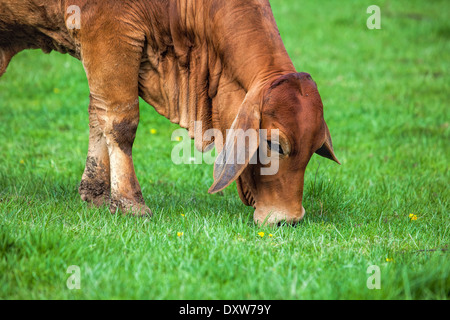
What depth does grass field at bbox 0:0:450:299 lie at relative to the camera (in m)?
3.27

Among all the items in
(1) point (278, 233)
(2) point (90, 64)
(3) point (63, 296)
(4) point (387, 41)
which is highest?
(4) point (387, 41)

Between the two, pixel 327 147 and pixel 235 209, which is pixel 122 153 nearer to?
pixel 235 209

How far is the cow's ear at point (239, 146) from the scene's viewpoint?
395 cm

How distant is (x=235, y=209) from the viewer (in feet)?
16.7

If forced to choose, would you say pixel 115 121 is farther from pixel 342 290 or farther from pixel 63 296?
pixel 342 290

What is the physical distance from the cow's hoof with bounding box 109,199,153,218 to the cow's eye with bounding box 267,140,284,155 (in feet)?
3.72

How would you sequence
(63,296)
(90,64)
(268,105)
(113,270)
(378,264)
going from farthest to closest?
(90,64)
(268,105)
(378,264)
(113,270)
(63,296)

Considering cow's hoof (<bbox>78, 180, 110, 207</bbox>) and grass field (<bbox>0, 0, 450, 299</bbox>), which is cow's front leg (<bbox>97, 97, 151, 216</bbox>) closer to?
grass field (<bbox>0, 0, 450, 299</bbox>)

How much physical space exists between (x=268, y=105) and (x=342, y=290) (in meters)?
1.35

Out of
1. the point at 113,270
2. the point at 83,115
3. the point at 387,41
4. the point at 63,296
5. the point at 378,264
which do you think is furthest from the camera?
the point at 387,41

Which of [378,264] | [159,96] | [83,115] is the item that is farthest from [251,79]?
[83,115]

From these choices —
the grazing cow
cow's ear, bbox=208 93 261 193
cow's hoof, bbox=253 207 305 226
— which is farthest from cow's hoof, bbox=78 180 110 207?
cow's hoof, bbox=253 207 305 226

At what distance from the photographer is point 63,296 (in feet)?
10.2

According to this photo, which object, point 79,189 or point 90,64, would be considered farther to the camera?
point 79,189
